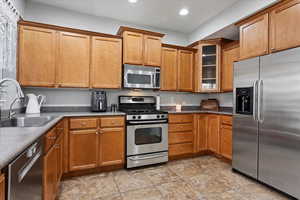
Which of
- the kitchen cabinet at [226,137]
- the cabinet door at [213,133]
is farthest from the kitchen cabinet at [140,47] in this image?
the kitchen cabinet at [226,137]

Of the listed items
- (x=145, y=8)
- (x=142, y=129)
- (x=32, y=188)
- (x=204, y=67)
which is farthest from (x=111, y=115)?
(x=204, y=67)

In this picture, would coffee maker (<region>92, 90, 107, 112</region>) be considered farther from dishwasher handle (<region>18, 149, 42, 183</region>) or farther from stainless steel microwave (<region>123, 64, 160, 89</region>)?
dishwasher handle (<region>18, 149, 42, 183</region>)

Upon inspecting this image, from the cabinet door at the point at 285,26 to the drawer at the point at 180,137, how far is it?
6.53ft

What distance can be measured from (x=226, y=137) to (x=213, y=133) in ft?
1.06

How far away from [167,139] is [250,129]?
1342 millimetres

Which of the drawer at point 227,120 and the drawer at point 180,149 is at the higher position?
the drawer at point 227,120

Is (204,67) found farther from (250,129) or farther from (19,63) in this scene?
(19,63)

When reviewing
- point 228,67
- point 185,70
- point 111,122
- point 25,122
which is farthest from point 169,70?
point 25,122

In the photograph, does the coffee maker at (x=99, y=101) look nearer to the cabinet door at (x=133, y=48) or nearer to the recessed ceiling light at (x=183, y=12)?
the cabinet door at (x=133, y=48)

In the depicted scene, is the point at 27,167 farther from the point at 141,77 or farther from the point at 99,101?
the point at 141,77

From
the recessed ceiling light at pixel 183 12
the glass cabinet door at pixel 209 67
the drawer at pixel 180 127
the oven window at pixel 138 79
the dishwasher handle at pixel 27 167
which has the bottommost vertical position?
the drawer at pixel 180 127

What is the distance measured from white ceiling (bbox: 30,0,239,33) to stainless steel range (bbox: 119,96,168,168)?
1834mm

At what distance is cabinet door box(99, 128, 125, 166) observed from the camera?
9.04 ft

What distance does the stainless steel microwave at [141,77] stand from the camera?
3154 millimetres
